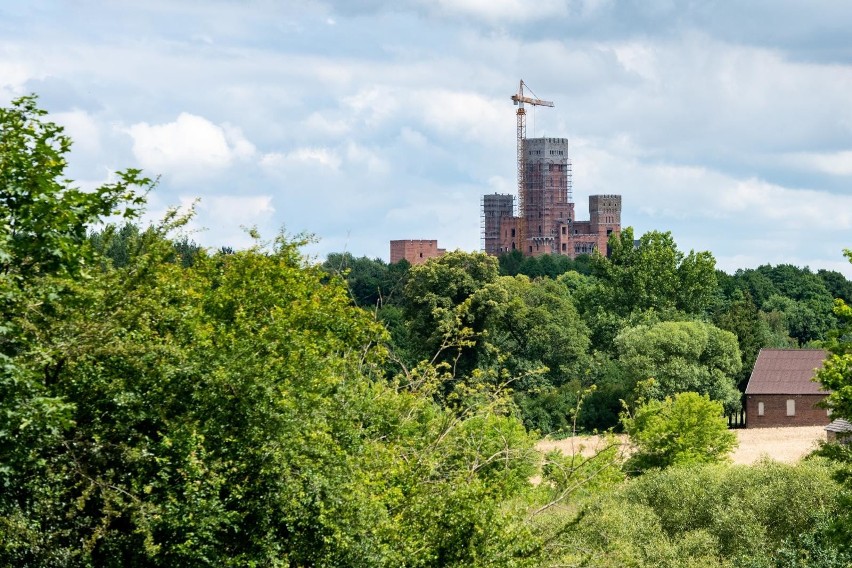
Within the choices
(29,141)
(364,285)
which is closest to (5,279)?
(29,141)

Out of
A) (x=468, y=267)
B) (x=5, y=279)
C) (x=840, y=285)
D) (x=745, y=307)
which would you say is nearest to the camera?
(x=5, y=279)

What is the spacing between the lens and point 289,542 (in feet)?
48.8

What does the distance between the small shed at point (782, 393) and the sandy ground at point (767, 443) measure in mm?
1368

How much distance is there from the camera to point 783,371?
63.7 metres

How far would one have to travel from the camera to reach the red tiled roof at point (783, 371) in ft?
206

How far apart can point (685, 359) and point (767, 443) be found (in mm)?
7600

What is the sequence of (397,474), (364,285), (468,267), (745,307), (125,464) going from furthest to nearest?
(364,285), (745,307), (468,267), (397,474), (125,464)

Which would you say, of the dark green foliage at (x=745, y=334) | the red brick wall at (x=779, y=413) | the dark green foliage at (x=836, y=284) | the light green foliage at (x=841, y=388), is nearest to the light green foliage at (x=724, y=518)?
the light green foliage at (x=841, y=388)

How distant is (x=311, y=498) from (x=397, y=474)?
1.67 meters

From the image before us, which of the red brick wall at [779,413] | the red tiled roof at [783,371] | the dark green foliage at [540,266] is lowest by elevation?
the red brick wall at [779,413]

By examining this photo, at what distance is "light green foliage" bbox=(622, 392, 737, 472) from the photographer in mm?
38562

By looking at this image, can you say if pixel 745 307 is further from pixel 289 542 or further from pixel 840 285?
pixel 289 542

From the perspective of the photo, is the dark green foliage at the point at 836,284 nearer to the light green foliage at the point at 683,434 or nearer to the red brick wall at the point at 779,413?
the red brick wall at the point at 779,413

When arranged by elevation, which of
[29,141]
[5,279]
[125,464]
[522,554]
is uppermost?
[29,141]
